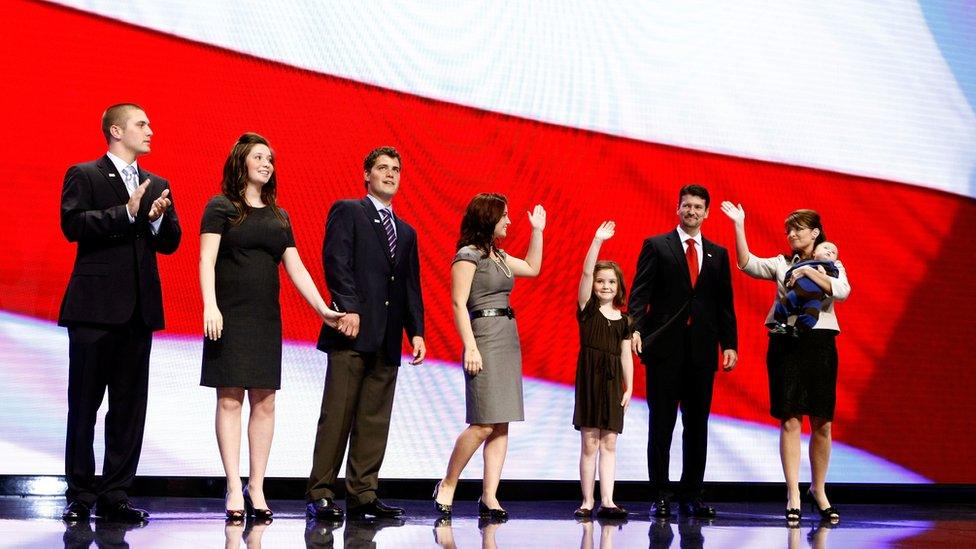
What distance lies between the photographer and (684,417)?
4.80 meters

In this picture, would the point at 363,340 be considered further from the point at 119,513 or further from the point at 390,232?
the point at 119,513

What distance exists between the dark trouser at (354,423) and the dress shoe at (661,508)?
51.5 inches

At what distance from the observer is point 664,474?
4676 mm

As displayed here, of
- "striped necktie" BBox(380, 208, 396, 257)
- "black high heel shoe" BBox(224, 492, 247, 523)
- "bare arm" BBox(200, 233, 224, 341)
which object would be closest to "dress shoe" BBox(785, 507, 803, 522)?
"striped necktie" BBox(380, 208, 396, 257)

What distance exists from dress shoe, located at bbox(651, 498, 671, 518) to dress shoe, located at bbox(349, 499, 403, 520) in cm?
120

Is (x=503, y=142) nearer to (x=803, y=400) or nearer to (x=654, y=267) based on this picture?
(x=654, y=267)

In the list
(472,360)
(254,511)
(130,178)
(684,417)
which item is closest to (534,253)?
(472,360)

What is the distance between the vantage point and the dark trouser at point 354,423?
4.00m

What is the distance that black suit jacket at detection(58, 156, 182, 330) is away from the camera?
366 centimetres

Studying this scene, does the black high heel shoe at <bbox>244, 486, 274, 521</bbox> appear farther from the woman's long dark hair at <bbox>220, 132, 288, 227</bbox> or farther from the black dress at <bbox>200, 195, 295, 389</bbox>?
the woman's long dark hair at <bbox>220, 132, 288, 227</bbox>

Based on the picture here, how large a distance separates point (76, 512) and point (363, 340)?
117 centimetres

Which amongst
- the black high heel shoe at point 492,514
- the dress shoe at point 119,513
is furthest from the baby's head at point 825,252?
the dress shoe at point 119,513

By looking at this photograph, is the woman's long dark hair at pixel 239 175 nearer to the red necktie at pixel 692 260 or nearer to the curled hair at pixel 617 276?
the curled hair at pixel 617 276

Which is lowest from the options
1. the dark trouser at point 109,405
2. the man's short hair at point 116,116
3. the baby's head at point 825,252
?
the dark trouser at point 109,405
